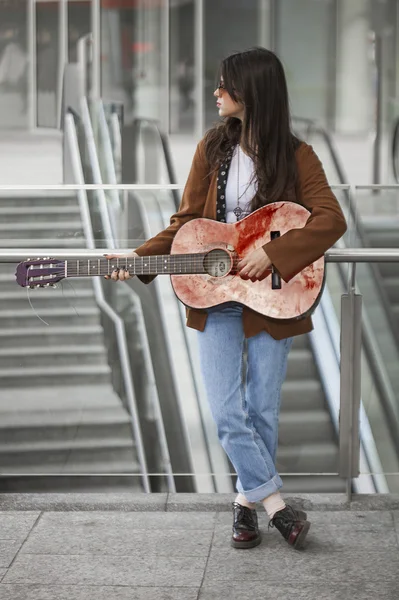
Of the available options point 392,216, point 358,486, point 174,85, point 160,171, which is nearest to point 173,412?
point 358,486

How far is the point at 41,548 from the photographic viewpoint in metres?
3.38

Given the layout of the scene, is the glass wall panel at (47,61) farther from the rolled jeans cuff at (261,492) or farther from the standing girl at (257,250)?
the rolled jeans cuff at (261,492)

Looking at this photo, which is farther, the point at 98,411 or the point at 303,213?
the point at 98,411

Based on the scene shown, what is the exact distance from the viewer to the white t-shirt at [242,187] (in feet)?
10.9

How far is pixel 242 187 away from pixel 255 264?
26 centimetres

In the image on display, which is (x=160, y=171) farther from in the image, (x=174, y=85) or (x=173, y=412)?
(x=173, y=412)

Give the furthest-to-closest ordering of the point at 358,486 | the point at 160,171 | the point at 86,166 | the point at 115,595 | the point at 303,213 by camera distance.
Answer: the point at 160,171
the point at 86,166
the point at 358,486
the point at 303,213
the point at 115,595

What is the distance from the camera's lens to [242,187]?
332cm

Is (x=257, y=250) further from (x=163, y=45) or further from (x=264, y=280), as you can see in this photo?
(x=163, y=45)

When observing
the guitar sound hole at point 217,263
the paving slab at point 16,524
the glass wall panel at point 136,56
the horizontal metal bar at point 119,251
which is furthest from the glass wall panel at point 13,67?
the guitar sound hole at point 217,263

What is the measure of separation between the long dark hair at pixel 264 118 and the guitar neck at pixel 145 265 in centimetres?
25

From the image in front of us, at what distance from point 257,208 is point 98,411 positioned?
1.12m

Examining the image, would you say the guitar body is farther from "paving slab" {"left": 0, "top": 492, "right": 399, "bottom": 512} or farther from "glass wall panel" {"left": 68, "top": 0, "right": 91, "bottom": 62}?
"glass wall panel" {"left": 68, "top": 0, "right": 91, "bottom": 62}

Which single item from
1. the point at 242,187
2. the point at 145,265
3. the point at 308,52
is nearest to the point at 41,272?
the point at 145,265
